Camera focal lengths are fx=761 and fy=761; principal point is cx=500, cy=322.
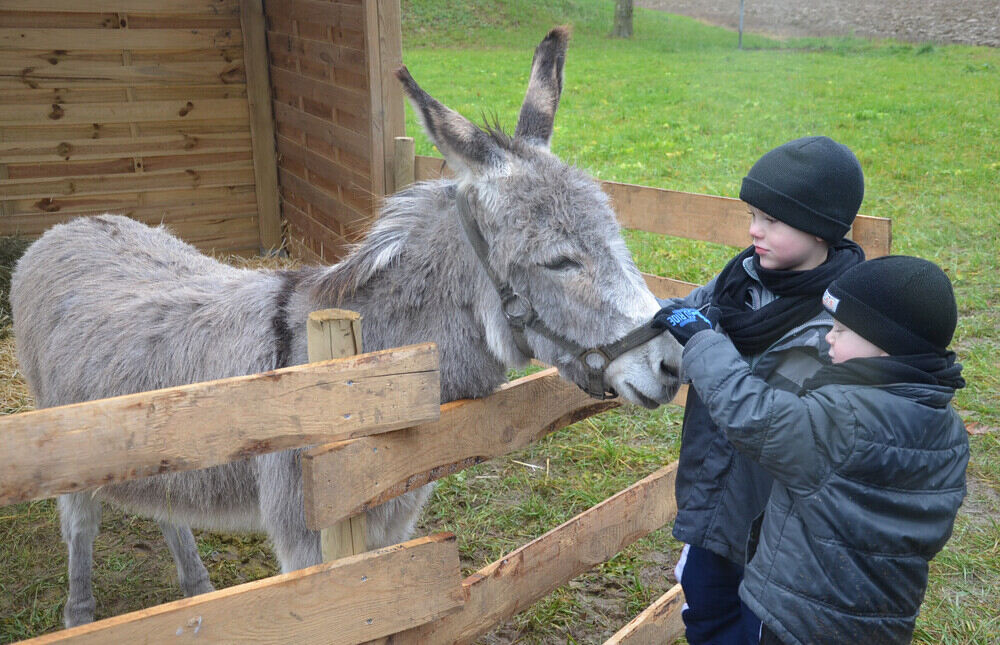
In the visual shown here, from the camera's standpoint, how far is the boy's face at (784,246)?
2090 mm

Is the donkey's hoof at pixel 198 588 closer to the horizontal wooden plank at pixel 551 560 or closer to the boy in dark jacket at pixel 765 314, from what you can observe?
the horizontal wooden plank at pixel 551 560

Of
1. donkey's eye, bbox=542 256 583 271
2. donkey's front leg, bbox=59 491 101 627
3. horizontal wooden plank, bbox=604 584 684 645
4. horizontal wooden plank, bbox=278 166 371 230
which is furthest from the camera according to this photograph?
horizontal wooden plank, bbox=278 166 371 230

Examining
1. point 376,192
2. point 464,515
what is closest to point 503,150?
point 464,515

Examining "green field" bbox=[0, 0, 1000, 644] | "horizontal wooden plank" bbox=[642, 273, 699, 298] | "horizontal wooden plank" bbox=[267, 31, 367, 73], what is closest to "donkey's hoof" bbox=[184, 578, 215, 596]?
"green field" bbox=[0, 0, 1000, 644]

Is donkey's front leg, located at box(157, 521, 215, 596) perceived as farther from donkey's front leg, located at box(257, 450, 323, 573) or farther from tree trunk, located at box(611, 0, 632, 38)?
tree trunk, located at box(611, 0, 632, 38)

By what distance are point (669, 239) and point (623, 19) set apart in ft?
58.7

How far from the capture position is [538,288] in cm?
230

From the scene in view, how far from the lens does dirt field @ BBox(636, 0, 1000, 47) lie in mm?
16078

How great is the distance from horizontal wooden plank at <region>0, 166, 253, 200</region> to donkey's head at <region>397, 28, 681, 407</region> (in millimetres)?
6062

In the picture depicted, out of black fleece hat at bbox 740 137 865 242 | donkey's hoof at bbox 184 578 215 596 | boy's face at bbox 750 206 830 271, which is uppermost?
black fleece hat at bbox 740 137 865 242

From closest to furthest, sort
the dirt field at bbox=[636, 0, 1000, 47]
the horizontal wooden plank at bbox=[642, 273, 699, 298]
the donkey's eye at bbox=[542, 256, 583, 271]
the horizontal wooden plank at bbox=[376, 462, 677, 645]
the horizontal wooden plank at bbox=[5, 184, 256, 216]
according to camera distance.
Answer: the donkey's eye at bbox=[542, 256, 583, 271] < the horizontal wooden plank at bbox=[376, 462, 677, 645] < the horizontal wooden plank at bbox=[642, 273, 699, 298] < the horizontal wooden plank at bbox=[5, 184, 256, 216] < the dirt field at bbox=[636, 0, 1000, 47]

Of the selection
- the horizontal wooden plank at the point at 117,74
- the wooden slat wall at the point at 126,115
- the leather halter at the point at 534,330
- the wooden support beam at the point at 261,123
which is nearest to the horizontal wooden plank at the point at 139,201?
the wooden slat wall at the point at 126,115

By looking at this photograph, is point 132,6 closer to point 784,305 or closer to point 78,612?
point 78,612

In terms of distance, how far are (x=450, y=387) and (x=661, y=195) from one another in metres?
1.99
